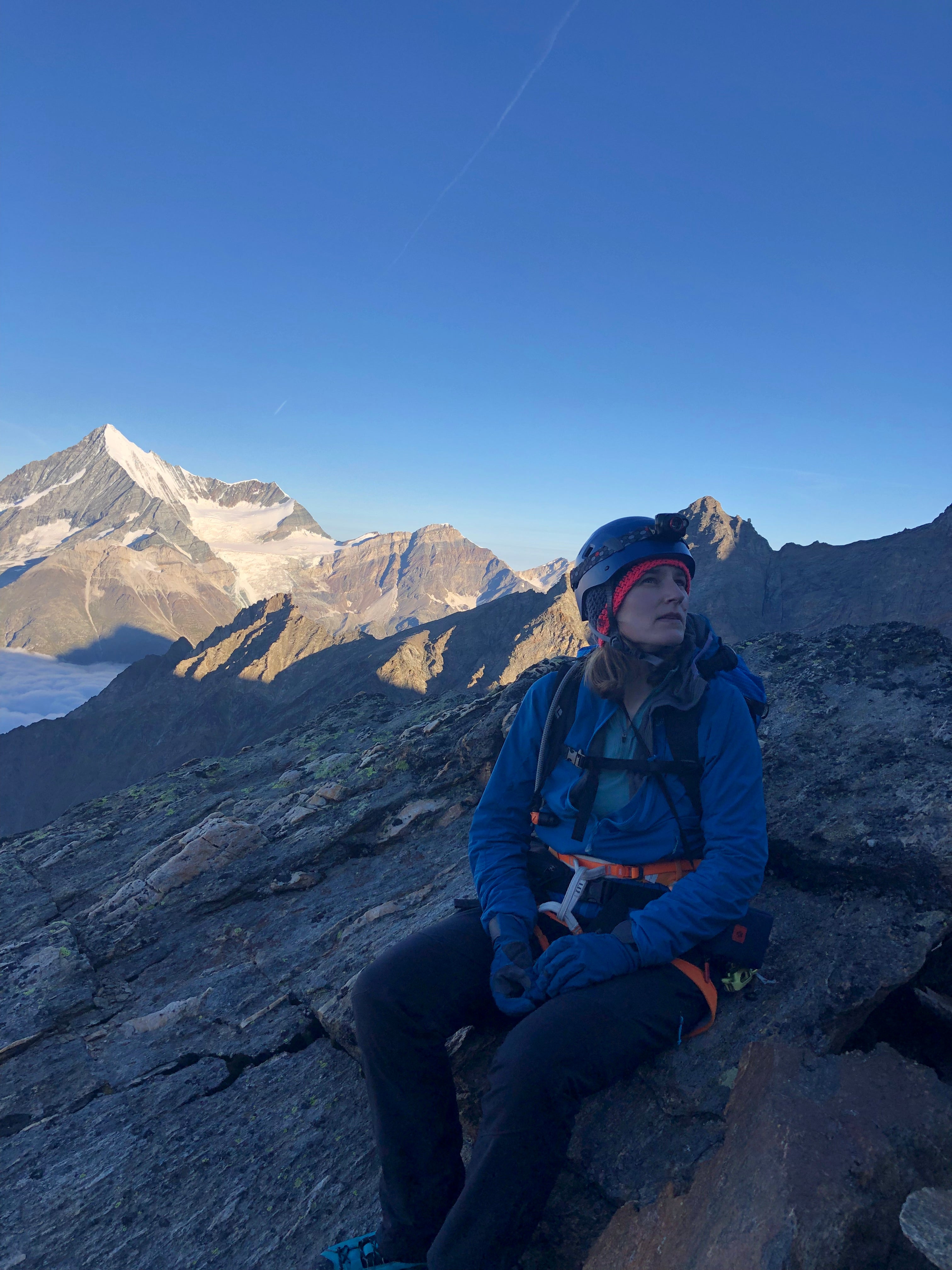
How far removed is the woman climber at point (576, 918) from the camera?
3094mm

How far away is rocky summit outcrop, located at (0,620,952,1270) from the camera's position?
128 inches

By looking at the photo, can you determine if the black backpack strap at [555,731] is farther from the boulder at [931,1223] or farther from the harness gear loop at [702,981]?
the boulder at [931,1223]

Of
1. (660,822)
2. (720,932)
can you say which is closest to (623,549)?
(660,822)

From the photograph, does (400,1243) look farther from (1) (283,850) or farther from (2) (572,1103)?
(1) (283,850)

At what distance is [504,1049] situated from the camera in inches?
127

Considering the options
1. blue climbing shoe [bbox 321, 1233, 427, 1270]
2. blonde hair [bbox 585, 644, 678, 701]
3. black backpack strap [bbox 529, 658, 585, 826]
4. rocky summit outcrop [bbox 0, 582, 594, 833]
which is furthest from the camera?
rocky summit outcrop [bbox 0, 582, 594, 833]

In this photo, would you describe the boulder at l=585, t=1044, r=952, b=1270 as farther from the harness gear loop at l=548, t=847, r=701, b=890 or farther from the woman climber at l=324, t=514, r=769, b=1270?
the harness gear loop at l=548, t=847, r=701, b=890

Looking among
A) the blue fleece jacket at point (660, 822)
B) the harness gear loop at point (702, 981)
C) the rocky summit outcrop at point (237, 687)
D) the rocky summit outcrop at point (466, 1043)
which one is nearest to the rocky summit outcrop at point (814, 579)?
the rocky summit outcrop at point (237, 687)

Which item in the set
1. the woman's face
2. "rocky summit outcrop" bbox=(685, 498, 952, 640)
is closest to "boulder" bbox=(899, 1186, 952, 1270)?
the woman's face

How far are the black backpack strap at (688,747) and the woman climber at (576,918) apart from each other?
1cm

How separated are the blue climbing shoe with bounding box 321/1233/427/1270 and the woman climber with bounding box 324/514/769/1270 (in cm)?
1

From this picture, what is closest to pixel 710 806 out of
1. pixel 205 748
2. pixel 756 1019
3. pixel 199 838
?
pixel 756 1019

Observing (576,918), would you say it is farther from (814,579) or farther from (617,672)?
(814,579)

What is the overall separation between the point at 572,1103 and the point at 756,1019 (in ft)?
5.05
